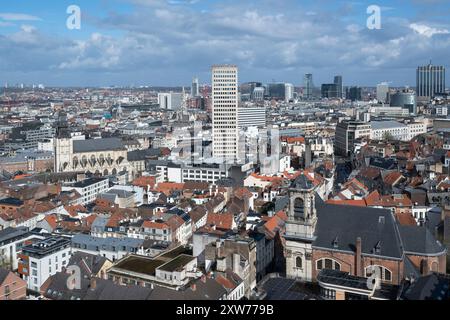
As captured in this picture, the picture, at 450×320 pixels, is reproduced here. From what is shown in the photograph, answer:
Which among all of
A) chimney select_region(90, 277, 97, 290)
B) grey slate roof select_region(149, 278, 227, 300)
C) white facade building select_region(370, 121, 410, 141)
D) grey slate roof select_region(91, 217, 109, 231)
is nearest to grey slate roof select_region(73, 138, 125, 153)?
grey slate roof select_region(91, 217, 109, 231)

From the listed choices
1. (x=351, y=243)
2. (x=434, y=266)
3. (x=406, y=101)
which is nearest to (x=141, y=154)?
(x=351, y=243)

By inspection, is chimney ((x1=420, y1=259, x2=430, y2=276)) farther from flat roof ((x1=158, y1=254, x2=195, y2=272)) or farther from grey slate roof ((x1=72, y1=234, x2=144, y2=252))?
grey slate roof ((x1=72, y1=234, x2=144, y2=252))

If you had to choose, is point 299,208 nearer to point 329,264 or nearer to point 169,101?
point 329,264

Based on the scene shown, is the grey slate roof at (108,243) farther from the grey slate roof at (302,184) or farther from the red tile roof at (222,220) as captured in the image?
the grey slate roof at (302,184)

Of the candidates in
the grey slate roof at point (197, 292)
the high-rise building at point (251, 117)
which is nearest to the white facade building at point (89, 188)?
the grey slate roof at point (197, 292)

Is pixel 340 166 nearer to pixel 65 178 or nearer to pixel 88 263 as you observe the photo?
pixel 65 178
